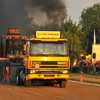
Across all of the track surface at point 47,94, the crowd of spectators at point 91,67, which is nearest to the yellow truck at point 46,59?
the track surface at point 47,94

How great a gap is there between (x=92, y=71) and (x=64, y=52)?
717 inches

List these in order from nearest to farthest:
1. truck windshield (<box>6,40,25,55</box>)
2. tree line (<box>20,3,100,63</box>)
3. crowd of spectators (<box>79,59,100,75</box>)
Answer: truck windshield (<box>6,40,25,55</box>)
crowd of spectators (<box>79,59,100,75</box>)
tree line (<box>20,3,100,63</box>)

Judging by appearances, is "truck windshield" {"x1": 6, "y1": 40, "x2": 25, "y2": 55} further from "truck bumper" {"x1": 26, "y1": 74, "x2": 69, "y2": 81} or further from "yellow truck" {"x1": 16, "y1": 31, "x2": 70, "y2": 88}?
"truck bumper" {"x1": 26, "y1": 74, "x2": 69, "y2": 81}

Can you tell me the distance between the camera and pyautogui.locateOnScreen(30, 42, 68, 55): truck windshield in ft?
62.4

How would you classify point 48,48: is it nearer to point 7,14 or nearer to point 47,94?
point 47,94

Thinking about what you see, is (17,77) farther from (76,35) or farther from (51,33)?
(76,35)

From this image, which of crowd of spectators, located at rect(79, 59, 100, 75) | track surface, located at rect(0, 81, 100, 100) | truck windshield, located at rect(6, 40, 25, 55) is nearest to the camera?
track surface, located at rect(0, 81, 100, 100)

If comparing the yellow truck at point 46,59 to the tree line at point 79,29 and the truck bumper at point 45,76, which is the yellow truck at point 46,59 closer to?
the truck bumper at point 45,76

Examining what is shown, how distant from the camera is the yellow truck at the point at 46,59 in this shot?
18938mm

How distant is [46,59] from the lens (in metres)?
19.0

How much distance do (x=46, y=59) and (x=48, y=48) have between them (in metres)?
0.62

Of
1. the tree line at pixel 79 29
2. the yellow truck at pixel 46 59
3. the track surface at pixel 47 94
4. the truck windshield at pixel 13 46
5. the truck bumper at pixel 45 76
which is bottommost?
the track surface at pixel 47 94

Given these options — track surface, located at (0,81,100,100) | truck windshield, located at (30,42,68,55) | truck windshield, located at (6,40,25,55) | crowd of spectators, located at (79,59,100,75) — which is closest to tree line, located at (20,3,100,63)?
Result: crowd of spectators, located at (79,59,100,75)

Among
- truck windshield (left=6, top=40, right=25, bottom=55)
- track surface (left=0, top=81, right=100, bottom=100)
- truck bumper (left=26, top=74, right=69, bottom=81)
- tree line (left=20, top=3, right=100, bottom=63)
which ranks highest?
tree line (left=20, top=3, right=100, bottom=63)
